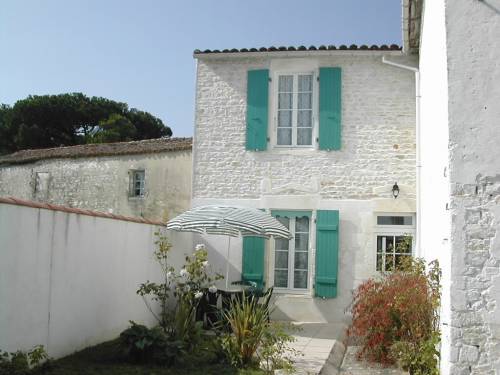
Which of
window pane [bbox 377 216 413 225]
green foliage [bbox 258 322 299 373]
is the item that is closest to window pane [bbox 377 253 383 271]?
window pane [bbox 377 216 413 225]

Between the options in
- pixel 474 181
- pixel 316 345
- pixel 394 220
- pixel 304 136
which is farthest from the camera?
pixel 304 136

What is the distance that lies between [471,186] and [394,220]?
5616 millimetres

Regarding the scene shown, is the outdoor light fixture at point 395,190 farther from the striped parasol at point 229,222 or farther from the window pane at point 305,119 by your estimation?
the striped parasol at point 229,222

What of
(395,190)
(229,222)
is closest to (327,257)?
(395,190)

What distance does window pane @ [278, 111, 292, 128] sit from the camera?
1102 centimetres

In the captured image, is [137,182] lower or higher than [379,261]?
higher

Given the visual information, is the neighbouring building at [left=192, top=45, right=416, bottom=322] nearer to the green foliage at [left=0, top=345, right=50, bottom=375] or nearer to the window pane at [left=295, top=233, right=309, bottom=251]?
the window pane at [left=295, top=233, right=309, bottom=251]

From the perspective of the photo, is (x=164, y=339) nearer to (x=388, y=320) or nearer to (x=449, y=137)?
(x=388, y=320)

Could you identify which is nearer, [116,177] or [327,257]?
[327,257]

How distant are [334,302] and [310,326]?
0.72 metres

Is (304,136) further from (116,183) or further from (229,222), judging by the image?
(116,183)

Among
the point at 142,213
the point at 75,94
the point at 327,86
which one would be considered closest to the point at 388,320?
the point at 327,86

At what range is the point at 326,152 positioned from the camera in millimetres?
10703

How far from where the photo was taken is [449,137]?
5055mm
